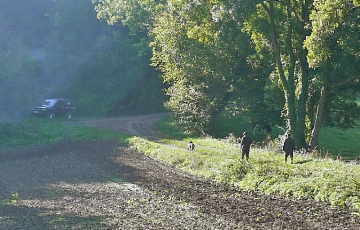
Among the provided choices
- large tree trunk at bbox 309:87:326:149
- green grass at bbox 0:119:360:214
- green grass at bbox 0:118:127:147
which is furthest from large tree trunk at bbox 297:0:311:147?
green grass at bbox 0:118:127:147

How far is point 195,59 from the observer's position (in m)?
38.7

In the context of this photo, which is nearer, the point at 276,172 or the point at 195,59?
the point at 276,172

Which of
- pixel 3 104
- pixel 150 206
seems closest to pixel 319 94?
pixel 150 206

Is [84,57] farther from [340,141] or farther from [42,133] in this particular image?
[340,141]

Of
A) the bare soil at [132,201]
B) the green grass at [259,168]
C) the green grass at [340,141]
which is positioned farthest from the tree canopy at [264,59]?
the bare soil at [132,201]

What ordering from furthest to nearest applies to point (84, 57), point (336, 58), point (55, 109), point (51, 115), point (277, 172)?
point (84, 57) < point (55, 109) < point (51, 115) < point (336, 58) < point (277, 172)

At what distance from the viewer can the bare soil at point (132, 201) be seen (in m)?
14.3

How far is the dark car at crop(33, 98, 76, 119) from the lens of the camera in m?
47.3

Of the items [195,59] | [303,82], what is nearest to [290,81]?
[303,82]

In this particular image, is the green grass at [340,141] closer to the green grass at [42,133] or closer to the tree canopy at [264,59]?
the tree canopy at [264,59]

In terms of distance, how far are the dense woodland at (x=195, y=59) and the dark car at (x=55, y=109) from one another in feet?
5.80

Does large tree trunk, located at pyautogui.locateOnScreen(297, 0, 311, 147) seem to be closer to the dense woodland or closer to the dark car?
the dense woodland

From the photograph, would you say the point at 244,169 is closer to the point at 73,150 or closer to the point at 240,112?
the point at 73,150

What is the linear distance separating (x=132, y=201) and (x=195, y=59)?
2247cm
